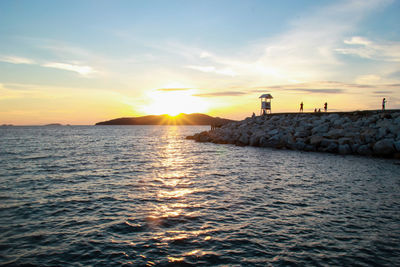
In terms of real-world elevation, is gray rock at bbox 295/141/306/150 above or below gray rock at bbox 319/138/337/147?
below

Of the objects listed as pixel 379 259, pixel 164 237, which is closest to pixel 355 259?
pixel 379 259

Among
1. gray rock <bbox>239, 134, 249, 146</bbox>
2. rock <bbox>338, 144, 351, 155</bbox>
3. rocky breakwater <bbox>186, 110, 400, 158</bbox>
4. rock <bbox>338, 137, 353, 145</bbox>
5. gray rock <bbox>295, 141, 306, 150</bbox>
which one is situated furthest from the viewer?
gray rock <bbox>239, 134, 249, 146</bbox>

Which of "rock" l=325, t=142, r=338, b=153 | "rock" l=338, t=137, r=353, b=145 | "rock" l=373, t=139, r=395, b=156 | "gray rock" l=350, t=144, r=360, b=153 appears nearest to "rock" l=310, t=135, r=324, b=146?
"rock" l=325, t=142, r=338, b=153

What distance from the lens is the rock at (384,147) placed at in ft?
75.8

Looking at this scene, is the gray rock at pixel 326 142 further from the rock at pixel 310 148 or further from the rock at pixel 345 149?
the rock at pixel 345 149

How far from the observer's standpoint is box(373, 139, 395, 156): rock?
23109mm

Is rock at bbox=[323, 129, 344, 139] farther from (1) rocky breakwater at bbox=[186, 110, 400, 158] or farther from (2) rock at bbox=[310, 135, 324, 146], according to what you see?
(2) rock at bbox=[310, 135, 324, 146]

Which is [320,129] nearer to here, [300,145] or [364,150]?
[300,145]

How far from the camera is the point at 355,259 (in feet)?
20.0

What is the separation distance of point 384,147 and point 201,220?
2243cm

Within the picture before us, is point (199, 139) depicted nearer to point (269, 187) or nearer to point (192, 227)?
point (269, 187)

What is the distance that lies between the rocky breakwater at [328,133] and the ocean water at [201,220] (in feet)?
33.2

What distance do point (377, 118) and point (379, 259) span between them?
100.0ft

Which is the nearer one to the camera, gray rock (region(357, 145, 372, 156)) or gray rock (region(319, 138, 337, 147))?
gray rock (region(357, 145, 372, 156))
